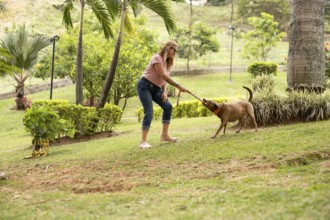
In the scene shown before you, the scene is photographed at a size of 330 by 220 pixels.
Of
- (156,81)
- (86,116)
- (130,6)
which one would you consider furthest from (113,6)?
(156,81)

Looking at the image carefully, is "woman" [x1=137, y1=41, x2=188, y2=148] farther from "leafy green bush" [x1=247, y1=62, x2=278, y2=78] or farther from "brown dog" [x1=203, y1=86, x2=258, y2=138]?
"leafy green bush" [x1=247, y1=62, x2=278, y2=78]

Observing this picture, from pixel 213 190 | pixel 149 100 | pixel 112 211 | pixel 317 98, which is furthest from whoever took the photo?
pixel 317 98

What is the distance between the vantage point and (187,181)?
16.8 ft

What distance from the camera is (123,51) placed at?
21438 mm

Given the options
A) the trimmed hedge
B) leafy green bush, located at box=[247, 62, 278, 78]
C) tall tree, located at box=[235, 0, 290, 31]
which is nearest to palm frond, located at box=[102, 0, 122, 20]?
the trimmed hedge

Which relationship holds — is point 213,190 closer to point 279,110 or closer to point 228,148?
point 228,148

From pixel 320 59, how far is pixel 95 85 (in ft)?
47.2

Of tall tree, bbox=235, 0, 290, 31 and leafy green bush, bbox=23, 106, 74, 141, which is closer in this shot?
leafy green bush, bbox=23, 106, 74, 141

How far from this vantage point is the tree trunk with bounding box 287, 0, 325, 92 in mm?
9320

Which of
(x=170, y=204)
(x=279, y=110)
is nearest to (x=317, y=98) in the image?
(x=279, y=110)

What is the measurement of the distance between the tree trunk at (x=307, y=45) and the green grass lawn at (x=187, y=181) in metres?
2.15

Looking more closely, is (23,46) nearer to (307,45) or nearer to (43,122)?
(43,122)

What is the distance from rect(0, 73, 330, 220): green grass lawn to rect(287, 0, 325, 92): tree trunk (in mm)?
2146

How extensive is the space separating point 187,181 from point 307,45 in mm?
5584
